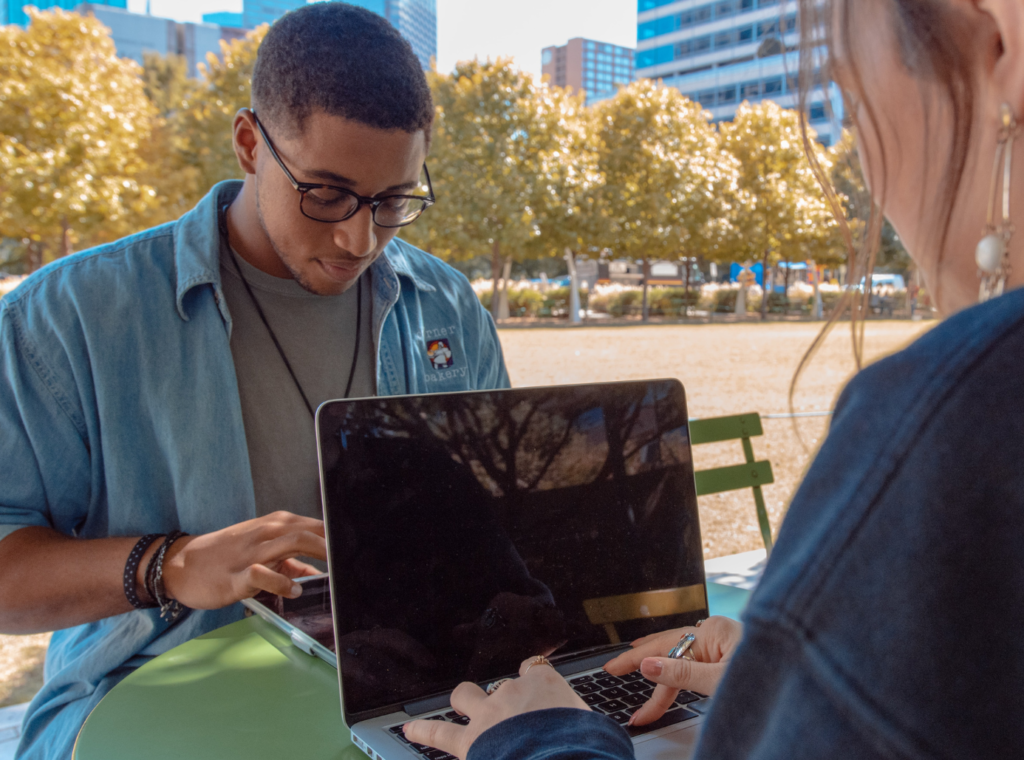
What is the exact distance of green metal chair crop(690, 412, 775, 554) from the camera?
8.93ft

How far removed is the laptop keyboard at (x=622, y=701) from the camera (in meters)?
0.97

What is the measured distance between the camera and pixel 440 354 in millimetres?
2025

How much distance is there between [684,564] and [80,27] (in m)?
11.1

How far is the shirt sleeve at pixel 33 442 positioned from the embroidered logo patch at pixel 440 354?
82 cm

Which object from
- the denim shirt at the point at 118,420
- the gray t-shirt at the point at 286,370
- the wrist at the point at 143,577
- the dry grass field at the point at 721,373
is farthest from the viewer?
the dry grass field at the point at 721,373

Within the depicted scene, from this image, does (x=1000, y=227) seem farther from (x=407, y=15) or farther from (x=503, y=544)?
(x=407, y=15)

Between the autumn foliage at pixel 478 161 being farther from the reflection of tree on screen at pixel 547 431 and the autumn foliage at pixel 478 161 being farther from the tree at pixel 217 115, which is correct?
the reflection of tree on screen at pixel 547 431

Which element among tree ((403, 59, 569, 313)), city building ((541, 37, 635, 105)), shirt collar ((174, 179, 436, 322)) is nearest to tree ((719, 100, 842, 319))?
city building ((541, 37, 635, 105))

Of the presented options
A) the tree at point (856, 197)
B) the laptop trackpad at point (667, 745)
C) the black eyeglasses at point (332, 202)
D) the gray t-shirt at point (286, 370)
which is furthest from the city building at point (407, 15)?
the laptop trackpad at point (667, 745)

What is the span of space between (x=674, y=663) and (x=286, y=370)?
3.95 ft

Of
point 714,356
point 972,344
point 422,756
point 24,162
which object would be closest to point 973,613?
point 972,344

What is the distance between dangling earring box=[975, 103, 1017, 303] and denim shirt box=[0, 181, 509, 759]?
141 cm

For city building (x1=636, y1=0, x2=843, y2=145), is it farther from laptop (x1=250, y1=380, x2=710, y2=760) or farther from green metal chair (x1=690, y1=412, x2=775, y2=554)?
laptop (x1=250, y1=380, x2=710, y2=760)

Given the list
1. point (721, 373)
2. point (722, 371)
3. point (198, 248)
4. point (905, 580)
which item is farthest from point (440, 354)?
point (722, 371)
